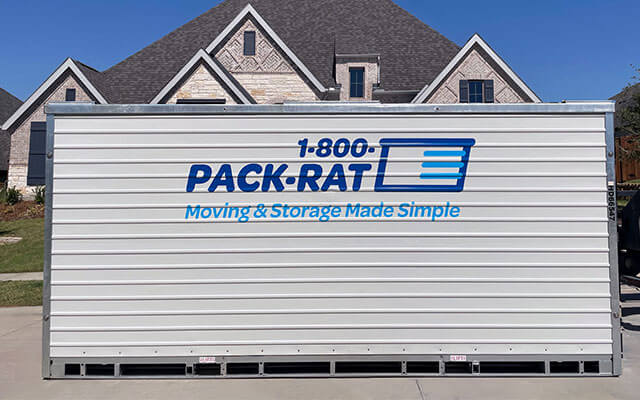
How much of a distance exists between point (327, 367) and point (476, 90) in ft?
72.0

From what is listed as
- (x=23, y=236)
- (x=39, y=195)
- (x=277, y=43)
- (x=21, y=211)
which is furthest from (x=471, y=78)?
(x=21, y=211)

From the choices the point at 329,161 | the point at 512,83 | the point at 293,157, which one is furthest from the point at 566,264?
the point at 512,83

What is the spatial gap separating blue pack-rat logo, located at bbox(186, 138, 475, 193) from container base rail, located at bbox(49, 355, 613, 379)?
6.05 ft

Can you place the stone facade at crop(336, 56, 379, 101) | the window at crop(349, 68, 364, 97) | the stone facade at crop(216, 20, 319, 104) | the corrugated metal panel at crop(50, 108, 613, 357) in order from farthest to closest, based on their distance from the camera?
the window at crop(349, 68, 364, 97)
the stone facade at crop(336, 56, 379, 101)
the stone facade at crop(216, 20, 319, 104)
the corrugated metal panel at crop(50, 108, 613, 357)

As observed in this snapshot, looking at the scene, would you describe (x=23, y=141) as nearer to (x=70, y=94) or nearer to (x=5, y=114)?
(x=70, y=94)

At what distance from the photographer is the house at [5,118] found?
33.6m

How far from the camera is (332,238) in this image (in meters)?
4.84

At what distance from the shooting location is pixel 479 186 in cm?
487

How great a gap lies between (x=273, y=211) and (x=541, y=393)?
11.0ft

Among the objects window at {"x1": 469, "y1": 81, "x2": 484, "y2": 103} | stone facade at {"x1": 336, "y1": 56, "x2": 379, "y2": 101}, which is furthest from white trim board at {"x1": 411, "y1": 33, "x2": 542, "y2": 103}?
stone facade at {"x1": 336, "y1": 56, "x2": 379, "y2": 101}

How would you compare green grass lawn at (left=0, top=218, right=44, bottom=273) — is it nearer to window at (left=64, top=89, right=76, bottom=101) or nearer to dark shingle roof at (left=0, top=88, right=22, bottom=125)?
window at (left=64, top=89, right=76, bottom=101)

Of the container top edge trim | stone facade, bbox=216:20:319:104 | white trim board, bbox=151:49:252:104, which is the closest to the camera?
the container top edge trim

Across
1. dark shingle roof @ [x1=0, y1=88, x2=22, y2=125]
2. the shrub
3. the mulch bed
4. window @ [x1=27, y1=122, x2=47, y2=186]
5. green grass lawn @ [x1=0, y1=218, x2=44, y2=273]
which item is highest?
dark shingle roof @ [x1=0, y1=88, x2=22, y2=125]

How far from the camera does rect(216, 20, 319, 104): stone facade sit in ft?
77.9
